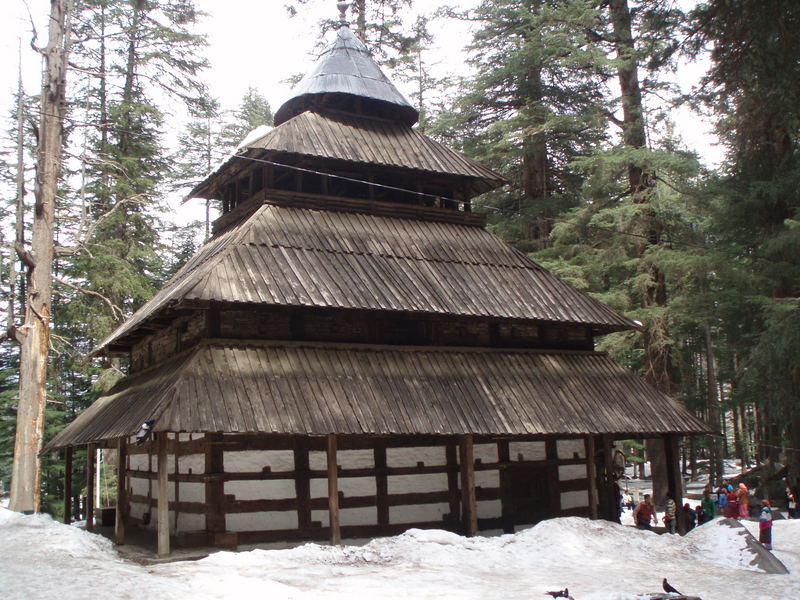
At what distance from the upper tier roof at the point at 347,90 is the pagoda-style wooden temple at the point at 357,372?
0.13 meters

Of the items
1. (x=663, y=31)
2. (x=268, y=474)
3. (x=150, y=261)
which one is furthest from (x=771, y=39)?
(x=150, y=261)

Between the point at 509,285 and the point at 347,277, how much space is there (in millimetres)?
4294

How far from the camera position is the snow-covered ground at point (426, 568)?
9.76m

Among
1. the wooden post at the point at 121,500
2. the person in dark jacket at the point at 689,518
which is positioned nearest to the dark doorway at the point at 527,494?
the person in dark jacket at the point at 689,518

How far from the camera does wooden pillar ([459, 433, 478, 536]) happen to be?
Result: 15.0 m

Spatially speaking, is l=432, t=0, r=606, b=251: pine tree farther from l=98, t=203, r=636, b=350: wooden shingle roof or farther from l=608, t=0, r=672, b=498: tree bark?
l=98, t=203, r=636, b=350: wooden shingle roof

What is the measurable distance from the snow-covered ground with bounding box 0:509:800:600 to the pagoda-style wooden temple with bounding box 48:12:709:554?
1.38 meters

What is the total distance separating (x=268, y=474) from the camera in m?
14.4

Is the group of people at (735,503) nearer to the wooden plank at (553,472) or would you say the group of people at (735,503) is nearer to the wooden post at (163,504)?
the wooden plank at (553,472)

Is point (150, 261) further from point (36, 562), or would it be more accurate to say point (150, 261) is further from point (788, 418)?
point (788, 418)

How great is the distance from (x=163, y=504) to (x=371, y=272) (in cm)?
648

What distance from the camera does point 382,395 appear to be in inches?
573

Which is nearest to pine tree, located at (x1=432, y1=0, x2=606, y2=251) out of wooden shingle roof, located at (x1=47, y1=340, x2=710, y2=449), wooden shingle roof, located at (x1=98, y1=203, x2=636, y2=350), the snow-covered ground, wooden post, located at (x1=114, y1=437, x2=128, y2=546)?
wooden shingle roof, located at (x1=98, y1=203, x2=636, y2=350)

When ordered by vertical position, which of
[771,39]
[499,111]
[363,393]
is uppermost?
[499,111]
